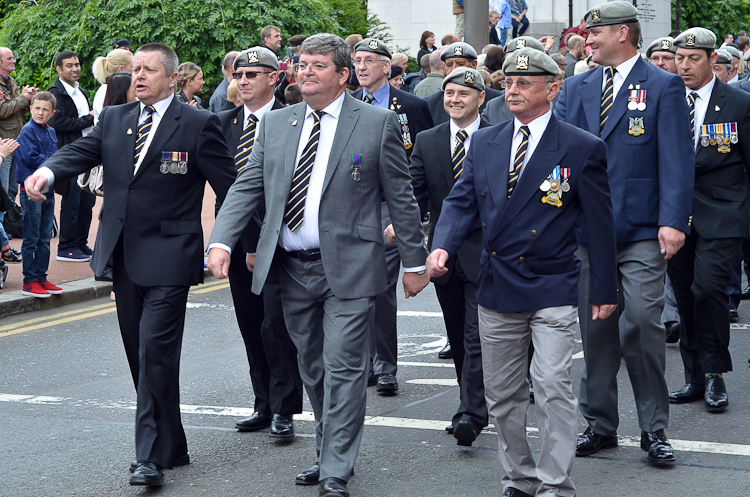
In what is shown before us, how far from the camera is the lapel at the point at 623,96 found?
18.8ft

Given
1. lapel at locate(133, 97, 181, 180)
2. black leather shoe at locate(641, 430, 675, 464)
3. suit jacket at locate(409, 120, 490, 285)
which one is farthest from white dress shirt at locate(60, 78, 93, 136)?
black leather shoe at locate(641, 430, 675, 464)

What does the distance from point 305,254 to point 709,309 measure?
9.24 ft

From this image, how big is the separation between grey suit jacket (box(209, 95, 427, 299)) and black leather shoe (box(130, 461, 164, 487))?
1.00 m

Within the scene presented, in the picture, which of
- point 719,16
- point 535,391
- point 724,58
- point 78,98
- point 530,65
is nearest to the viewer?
point 535,391

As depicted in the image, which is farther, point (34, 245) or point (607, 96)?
point (34, 245)

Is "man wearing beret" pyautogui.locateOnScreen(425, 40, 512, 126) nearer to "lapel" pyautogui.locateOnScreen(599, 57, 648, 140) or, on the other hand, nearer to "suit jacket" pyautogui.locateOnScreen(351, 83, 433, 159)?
"suit jacket" pyautogui.locateOnScreen(351, 83, 433, 159)

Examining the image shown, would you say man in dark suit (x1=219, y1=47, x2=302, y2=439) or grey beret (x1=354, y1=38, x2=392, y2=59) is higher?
grey beret (x1=354, y1=38, x2=392, y2=59)

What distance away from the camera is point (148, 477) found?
16.9 ft

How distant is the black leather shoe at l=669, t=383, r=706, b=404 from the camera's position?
666cm

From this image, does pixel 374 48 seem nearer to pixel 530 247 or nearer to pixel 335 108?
pixel 335 108

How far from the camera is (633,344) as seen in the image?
5.63m

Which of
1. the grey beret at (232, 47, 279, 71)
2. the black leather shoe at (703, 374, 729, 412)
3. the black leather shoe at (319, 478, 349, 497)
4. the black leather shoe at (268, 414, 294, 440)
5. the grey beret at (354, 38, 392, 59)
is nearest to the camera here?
the black leather shoe at (319, 478, 349, 497)

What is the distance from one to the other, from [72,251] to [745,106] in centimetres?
797

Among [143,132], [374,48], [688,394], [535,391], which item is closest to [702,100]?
[688,394]
